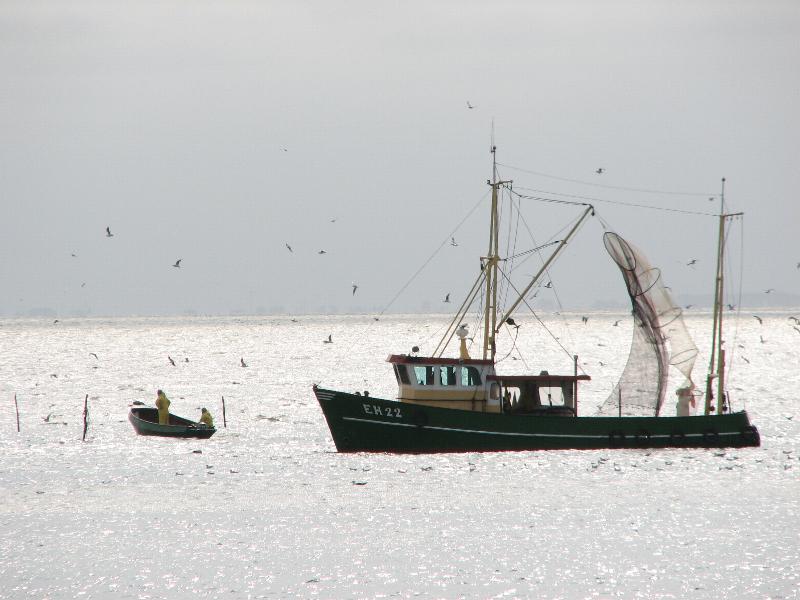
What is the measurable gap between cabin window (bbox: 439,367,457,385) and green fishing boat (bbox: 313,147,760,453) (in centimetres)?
3

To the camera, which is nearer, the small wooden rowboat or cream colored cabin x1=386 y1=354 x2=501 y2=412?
cream colored cabin x1=386 y1=354 x2=501 y2=412

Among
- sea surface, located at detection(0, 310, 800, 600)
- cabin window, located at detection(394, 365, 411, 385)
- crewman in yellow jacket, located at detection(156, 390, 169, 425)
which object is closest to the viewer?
sea surface, located at detection(0, 310, 800, 600)

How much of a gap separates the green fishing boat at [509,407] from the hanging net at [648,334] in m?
0.04

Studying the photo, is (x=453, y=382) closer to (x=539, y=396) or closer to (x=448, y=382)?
(x=448, y=382)

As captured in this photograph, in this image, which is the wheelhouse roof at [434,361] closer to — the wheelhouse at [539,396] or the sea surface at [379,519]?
the wheelhouse at [539,396]

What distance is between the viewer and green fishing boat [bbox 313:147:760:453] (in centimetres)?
3988

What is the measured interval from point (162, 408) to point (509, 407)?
14.9 m

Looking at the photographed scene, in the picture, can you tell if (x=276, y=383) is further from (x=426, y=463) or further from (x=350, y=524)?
(x=350, y=524)

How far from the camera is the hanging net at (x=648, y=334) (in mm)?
44406

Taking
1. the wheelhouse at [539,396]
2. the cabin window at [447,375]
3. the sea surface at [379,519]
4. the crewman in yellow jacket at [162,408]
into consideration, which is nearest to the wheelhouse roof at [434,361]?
the cabin window at [447,375]

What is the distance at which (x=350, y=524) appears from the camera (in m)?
30.1

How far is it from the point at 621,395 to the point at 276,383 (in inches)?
1895

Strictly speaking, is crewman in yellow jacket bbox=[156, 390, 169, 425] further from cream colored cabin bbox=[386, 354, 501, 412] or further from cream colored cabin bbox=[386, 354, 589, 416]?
cream colored cabin bbox=[386, 354, 501, 412]

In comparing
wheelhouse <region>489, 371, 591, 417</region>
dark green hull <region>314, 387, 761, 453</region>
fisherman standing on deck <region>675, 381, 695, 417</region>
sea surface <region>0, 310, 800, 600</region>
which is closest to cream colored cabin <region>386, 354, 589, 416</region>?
wheelhouse <region>489, 371, 591, 417</region>
